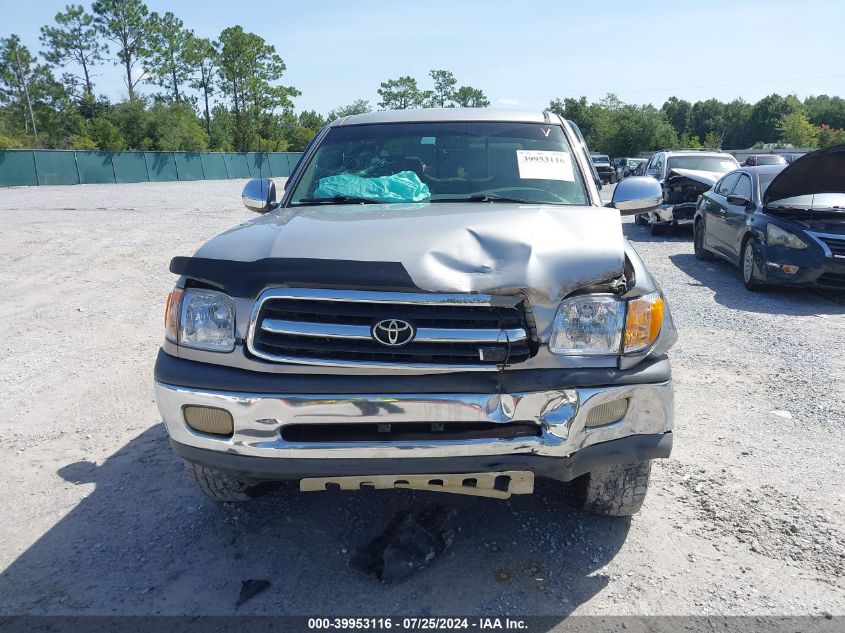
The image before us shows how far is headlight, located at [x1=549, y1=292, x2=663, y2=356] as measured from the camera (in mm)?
2580

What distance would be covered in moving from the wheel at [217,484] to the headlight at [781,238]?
7124 mm

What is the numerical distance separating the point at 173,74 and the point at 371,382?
88.2m

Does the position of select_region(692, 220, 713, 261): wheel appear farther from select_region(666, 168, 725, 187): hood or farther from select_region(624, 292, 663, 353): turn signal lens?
select_region(624, 292, 663, 353): turn signal lens

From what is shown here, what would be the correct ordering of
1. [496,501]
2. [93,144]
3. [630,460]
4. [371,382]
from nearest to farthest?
[371,382], [630,460], [496,501], [93,144]

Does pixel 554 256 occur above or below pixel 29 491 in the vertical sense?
above

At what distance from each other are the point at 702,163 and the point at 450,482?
49.0 feet

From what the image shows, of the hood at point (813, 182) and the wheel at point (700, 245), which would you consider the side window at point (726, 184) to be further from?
the hood at point (813, 182)

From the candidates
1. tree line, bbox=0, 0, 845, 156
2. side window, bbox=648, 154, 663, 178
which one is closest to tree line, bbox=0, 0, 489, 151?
tree line, bbox=0, 0, 845, 156

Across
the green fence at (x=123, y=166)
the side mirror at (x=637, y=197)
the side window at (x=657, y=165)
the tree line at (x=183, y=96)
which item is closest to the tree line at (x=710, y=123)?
the tree line at (x=183, y=96)

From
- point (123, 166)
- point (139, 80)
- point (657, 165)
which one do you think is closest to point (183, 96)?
point (139, 80)

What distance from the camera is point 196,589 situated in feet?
9.06

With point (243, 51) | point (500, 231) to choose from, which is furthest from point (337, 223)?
point (243, 51)

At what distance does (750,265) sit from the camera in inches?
336

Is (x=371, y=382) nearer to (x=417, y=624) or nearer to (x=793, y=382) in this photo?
(x=417, y=624)
